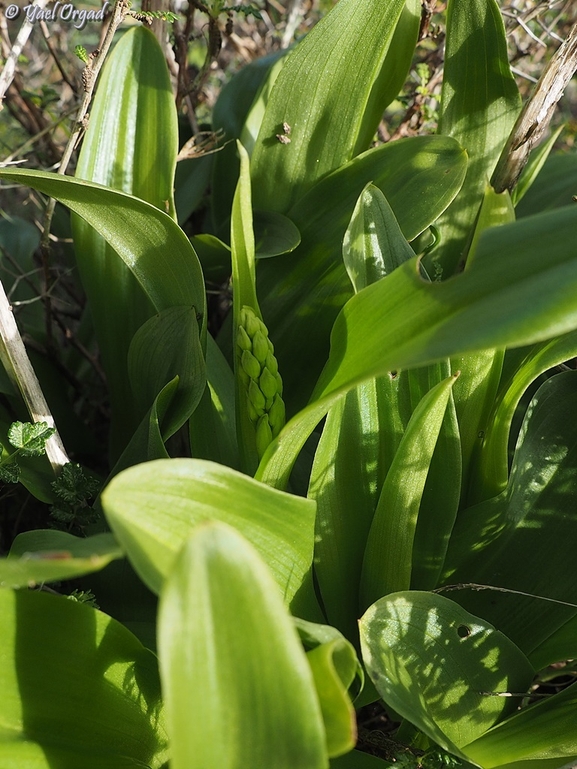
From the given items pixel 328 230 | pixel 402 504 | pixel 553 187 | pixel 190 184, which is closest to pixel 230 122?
pixel 190 184

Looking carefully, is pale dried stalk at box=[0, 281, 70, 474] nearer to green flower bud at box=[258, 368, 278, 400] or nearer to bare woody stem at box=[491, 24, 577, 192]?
green flower bud at box=[258, 368, 278, 400]

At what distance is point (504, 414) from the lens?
0.68 meters

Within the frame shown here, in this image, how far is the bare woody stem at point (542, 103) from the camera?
2.34 feet

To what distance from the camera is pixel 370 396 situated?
645 mm

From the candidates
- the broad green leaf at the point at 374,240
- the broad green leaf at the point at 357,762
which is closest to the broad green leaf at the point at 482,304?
the broad green leaf at the point at 374,240

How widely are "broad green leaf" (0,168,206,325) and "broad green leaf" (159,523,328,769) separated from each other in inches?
15.0

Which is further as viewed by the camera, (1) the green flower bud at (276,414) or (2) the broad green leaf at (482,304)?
(1) the green flower bud at (276,414)

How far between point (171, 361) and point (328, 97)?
0.37 meters

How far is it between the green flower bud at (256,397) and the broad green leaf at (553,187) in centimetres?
56

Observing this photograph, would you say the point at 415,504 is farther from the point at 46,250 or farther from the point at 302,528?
the point at 46,250

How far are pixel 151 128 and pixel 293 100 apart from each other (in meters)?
0.18

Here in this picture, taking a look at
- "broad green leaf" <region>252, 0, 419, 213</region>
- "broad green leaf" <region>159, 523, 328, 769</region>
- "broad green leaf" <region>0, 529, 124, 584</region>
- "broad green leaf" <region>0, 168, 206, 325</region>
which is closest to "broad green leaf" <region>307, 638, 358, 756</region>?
"broad green leaf" <region>159, 523, 328, 769</region>

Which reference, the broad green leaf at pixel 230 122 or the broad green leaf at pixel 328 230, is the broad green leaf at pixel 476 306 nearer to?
the broad green leaf at pixel 328 230

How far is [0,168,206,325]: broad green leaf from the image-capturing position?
2.09ft
